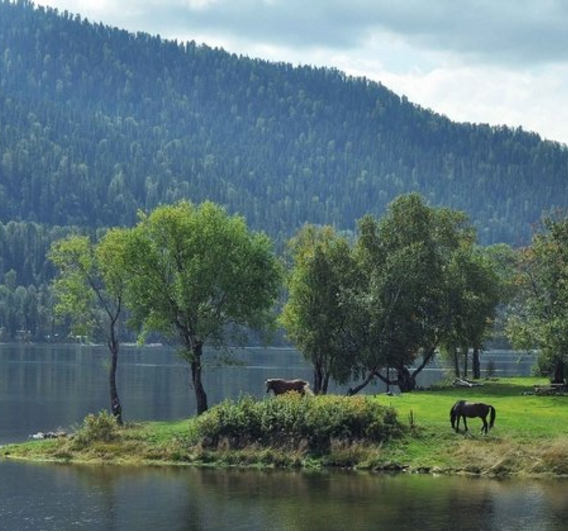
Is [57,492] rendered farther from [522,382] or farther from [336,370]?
[522,382]

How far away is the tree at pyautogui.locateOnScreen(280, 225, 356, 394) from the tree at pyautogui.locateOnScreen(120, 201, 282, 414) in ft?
31.0

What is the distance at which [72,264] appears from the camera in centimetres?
8275

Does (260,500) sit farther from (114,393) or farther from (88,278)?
(88,278)

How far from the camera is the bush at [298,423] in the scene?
6266 cm

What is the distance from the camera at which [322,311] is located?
89.6 meters

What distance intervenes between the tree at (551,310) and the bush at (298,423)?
22.3 metres

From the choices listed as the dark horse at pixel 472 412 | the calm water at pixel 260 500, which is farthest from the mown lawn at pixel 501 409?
the calm water at pixel 260 500

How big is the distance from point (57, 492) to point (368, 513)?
15.7 metres

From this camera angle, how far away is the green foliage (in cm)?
6712

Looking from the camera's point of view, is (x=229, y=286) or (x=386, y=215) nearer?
(x=229, y=286)

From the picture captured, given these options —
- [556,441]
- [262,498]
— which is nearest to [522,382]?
[556,441]

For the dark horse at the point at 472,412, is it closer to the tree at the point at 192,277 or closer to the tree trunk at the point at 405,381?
the tree at the point at 192,277

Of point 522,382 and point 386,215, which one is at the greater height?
point 386,215

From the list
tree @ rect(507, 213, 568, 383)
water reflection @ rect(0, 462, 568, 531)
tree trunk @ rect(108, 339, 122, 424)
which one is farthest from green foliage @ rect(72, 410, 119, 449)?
tree @ rect(507, 213, 568, 383)
